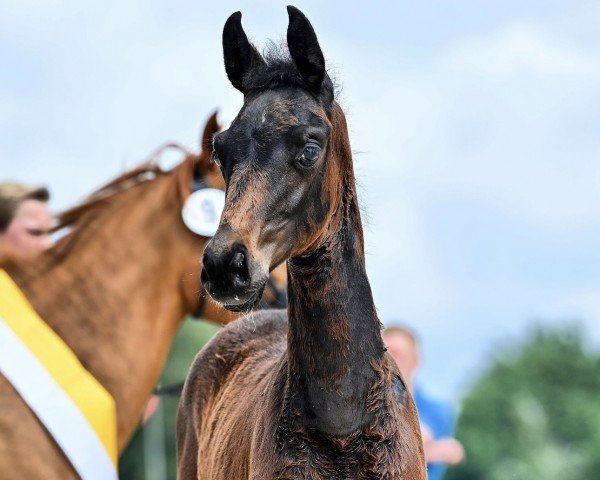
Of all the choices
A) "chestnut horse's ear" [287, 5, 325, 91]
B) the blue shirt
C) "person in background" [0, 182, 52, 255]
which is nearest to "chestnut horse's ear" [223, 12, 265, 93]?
"chestnut horse's ear" [287, 5, 325, 91]

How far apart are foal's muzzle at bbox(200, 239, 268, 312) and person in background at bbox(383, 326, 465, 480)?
12.5 ft

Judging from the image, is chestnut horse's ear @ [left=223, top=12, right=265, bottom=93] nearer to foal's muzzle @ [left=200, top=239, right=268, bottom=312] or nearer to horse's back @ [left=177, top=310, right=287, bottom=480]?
foal's muzzle @ [left=200, top=239, right=268, bottom=312]

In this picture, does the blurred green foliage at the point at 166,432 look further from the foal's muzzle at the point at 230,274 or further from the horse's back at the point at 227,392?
the foal's muzzle at the point at 230,274

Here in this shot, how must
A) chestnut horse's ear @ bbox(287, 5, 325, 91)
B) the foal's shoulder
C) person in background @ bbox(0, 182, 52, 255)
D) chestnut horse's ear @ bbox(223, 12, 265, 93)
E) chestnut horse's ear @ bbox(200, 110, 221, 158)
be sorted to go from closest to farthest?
1. chestnut horse's ear @ bbox(287, 5, 325, 91)
2. chestnut horse's ear @ bbox(223, 12, 265, 93)
3. the foal's shoulder
4. chestnut horse's ear @ bbox(200, 110, 221, 158)
5. person in background @ bbox(0, 182, 52, 255)

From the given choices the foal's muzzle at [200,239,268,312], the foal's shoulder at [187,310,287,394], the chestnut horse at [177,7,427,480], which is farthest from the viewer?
the foal's shoulder at [187,310,287,394]

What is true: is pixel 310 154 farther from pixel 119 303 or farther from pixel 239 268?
pixel 119 303

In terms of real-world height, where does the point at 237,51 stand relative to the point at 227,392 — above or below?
above

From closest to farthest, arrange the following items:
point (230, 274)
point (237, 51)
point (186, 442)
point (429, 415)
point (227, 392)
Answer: point (230, 274) < point (237, 51) < point (227, 392) < point (186, 442) < point (429, 415)

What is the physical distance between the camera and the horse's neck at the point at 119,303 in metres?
6.43

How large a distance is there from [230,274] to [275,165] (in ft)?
1.38

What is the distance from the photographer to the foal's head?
3.56 m

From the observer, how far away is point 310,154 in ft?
12.5

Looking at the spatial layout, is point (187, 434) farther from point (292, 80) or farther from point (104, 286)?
point (292, 80)

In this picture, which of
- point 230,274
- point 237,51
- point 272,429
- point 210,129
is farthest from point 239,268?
point 210,129
